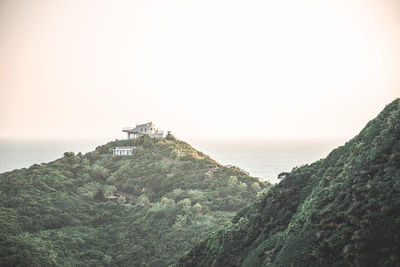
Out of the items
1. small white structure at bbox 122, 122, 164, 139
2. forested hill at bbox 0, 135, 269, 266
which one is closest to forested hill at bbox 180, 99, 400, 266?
forested hill at bbox 0, 135, 269, 266

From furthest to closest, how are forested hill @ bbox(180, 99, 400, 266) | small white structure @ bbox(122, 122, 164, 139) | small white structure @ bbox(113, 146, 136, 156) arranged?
small white structure @ bbox(122, 122, 164, 139), small white structure @ bbox(113, 146, 136, 156), forested hill @ bbox(180, 99, 400, 266)

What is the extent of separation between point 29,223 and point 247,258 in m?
32.0

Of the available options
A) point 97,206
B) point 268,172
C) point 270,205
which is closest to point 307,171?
point 270,205

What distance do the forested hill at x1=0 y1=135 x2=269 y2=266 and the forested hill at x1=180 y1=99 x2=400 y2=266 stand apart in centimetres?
469

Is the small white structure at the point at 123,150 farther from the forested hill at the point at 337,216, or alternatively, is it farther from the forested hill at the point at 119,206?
the forested hill at the point at 337,216

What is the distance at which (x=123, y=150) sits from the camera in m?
68.4

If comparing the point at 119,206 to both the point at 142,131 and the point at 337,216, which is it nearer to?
the point at 142,131

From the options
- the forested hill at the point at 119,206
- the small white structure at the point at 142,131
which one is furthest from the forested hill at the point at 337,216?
the small white structure at the point at 142,131

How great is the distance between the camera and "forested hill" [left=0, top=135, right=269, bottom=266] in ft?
110

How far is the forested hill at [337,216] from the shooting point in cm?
1037

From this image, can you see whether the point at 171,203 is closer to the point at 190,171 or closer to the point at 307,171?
the point at 190,171

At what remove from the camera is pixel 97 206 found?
1912 inches

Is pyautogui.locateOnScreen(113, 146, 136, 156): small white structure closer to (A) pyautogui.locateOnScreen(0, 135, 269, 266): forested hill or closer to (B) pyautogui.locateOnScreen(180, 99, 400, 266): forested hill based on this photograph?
(A) pyautogui.locateOnScreen(0, 135, 269, 266): forested hill

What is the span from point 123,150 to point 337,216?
2355 inches
